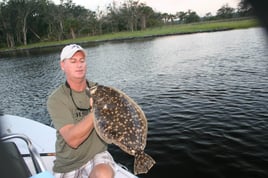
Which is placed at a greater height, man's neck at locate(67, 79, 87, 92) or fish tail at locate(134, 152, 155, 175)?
man's neck at locate(67, 79, 87, 92)

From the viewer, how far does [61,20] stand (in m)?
81.6

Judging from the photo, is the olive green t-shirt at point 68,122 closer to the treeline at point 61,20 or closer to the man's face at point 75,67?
the man's face at point 75,67

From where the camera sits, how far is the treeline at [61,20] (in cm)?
7581

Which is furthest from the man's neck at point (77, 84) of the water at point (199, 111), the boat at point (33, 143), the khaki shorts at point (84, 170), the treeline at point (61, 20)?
the treeline at point (61, 20)

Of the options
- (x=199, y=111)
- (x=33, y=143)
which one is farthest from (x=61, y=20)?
(x=33, y=143)

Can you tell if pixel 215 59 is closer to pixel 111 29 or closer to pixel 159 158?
pixel 159 158

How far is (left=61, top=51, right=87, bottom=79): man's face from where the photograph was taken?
3547 mm

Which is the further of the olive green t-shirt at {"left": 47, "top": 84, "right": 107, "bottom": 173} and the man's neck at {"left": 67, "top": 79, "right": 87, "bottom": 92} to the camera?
the man's neck at {"left": 67, "top": 79, "right": 87, "bottom": 92}

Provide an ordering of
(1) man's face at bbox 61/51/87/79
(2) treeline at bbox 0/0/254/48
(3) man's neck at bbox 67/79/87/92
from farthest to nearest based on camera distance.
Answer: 1. (2) treeline at bbox 0/0/254/48
2. (3) man's neck at bbox 67/79/87/92
3. (1) man's face at bbox 61/51/87/79

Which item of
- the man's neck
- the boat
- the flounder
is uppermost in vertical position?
the man's neck

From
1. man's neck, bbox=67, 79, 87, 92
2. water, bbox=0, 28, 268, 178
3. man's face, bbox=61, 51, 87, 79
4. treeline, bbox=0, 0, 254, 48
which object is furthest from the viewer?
treeline, bbox=0, 0, 254, 48

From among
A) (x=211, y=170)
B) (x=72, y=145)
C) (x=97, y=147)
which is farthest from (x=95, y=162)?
(x=211, y=170)

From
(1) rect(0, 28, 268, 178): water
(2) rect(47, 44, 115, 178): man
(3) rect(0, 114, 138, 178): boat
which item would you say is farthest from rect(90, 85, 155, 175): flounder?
(1) rect(0, 28, 268, 178): water

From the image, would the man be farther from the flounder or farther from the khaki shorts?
the flounder
